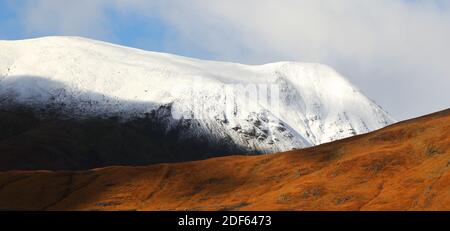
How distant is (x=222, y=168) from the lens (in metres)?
166

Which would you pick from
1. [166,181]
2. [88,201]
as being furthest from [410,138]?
[88,201]

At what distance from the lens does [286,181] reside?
474 feet

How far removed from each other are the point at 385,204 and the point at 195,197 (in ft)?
160

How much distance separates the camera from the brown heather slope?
120 m

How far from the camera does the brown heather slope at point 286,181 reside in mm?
119938

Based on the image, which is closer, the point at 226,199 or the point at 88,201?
the point at 226,199

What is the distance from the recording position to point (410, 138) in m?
147
